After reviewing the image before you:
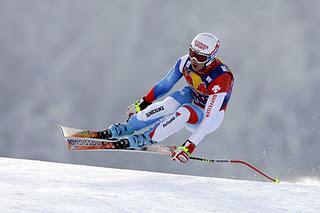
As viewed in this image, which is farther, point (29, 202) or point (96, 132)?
point (96, 132)

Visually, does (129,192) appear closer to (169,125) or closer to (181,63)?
Answer: (169,125)

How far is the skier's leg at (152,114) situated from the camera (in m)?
10.0

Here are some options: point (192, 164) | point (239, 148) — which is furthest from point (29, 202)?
point (192, 164)

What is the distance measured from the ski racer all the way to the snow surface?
178 cm

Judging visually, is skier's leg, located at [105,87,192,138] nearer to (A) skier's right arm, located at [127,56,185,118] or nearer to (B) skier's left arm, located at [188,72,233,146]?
(A) skier's right arm, located at [127,56,185,118]

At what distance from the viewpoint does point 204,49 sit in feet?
31.0

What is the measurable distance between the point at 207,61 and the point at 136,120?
145 cm

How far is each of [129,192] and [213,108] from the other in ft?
11.8

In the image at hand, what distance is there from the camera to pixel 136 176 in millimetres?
7512

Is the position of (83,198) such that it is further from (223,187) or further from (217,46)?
(217,46)

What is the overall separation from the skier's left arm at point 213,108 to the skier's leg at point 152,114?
27.4 inches

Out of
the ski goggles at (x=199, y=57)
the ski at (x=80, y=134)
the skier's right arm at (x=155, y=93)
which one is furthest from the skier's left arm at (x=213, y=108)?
the ski at (x=80, y=134)

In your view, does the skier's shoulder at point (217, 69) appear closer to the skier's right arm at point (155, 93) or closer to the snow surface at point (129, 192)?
the skier's right arm at point (155, 93)

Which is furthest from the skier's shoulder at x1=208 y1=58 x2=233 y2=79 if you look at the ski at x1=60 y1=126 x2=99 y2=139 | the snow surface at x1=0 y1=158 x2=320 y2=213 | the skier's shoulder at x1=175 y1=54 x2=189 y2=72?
the snow surface at x1=0 y1=158 x2=320 y2=213
